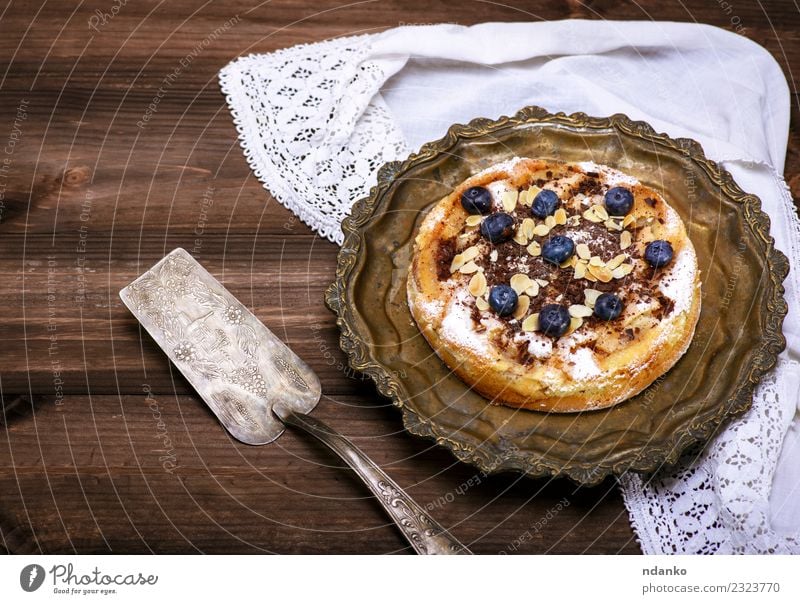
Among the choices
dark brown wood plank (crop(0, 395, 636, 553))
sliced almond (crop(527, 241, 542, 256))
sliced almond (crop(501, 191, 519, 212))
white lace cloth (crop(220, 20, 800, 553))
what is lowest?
dark brown wood plank (crop(0, 395, 636, 553))

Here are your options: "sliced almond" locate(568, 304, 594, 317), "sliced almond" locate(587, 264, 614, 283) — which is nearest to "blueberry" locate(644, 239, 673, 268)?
"sliced almond" locate(587, 264, 614, 283)

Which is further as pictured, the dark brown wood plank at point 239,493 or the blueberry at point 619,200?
the blueberry at point 619,200

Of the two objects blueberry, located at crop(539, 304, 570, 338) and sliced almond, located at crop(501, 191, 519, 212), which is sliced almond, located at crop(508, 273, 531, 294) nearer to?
blueberry, located at crop(539, 304, 570, 338)

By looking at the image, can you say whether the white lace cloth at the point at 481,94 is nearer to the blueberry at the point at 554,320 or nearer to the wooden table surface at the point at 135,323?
the wooden table surface at the point at 135,323

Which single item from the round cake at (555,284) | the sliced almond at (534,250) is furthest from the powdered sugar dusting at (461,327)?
the sliced almond at (534,250)

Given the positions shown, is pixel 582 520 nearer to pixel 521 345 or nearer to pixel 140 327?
pixel 521 345

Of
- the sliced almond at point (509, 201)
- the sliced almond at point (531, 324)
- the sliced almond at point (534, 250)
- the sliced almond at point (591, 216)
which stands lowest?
the sliced almond at point (531, 324)
